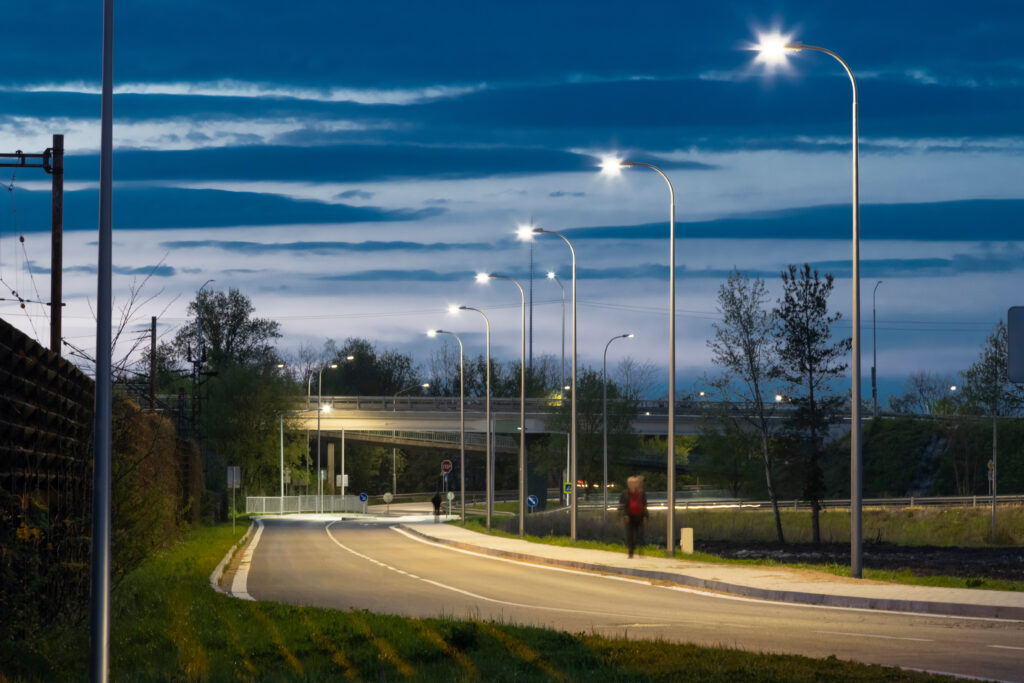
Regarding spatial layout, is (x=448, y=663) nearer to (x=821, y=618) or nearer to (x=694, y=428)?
(x=821, y=618)

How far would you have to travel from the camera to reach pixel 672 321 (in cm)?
3089

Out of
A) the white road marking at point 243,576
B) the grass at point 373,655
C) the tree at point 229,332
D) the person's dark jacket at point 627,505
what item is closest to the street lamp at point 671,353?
the person's dark jacket at point 627,505

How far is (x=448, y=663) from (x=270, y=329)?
112572mm

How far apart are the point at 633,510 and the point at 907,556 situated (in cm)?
1084

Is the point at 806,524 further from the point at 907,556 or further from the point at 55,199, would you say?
the point at 55,199

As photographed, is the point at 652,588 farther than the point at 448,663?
Yes

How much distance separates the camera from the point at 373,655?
487 inches

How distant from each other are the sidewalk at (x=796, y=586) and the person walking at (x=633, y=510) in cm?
58

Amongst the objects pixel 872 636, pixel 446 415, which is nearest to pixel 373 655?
pixel 872 636

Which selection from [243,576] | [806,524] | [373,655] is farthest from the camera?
[806,524]

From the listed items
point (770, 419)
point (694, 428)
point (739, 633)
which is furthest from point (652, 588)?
point (694, 428)

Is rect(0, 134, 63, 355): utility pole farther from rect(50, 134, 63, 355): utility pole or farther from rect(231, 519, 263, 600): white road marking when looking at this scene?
rect(231, 519, 263, 600): white road marking

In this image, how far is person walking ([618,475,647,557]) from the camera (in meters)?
29.6

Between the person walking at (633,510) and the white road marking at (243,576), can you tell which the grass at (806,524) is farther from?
the person walking at (633,510)
